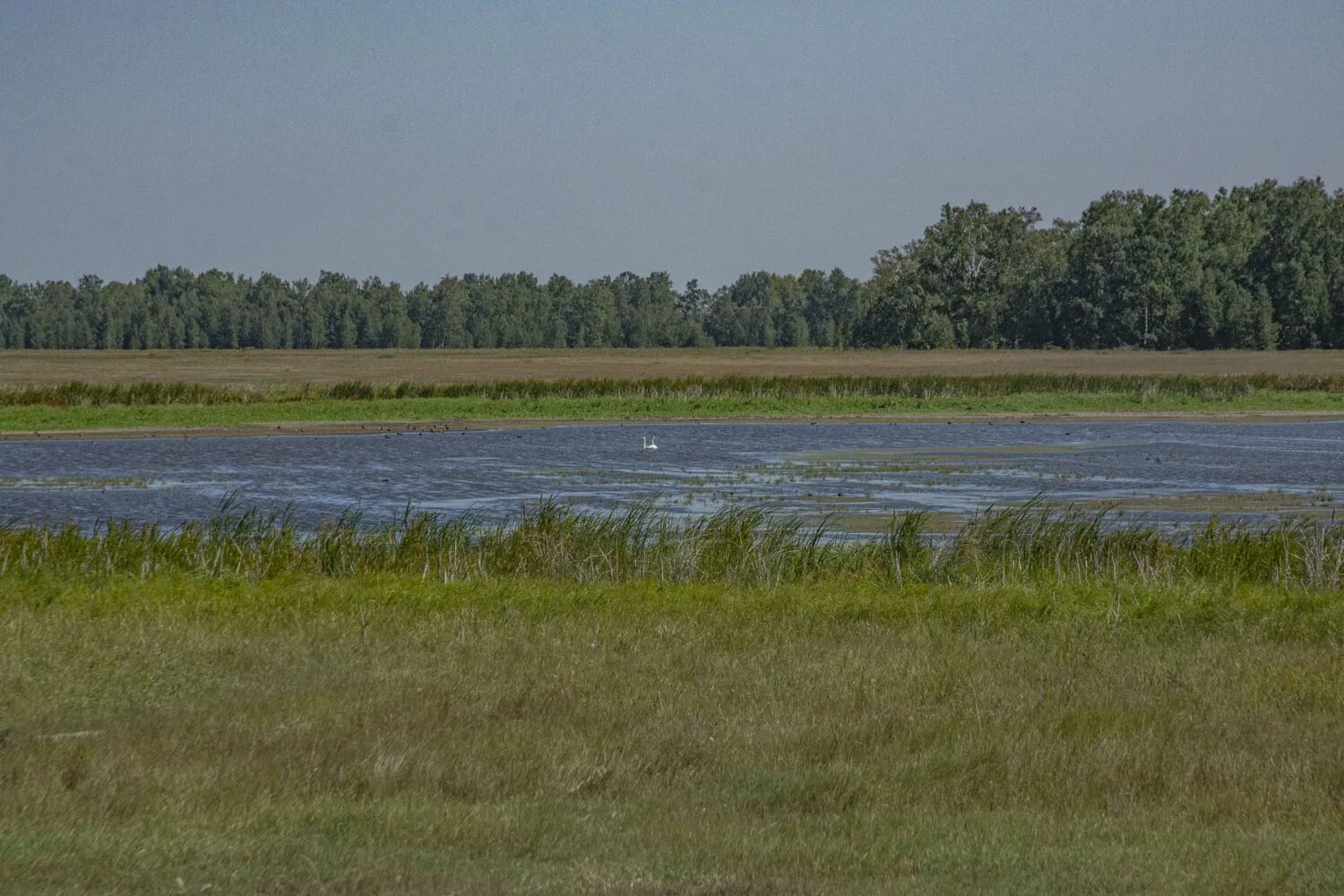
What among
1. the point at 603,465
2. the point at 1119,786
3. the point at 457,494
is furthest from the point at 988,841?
the point at 603,465

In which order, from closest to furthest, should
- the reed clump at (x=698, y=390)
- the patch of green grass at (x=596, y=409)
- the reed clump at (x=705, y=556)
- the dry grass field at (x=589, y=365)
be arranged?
the reed clump at (x=705, y=556)
the patch of green grass at (x=596, y=409)
the reed clump at (x=698, y=390)
the dry grass field at (x=589, y=365)

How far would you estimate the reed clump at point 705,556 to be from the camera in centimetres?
2148

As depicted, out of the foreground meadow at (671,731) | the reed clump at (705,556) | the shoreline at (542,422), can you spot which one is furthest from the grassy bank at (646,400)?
the foreground meadow at (671,731)

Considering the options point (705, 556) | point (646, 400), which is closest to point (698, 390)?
point (646, 400)

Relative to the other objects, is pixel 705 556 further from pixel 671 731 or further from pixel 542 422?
pixel 542 422

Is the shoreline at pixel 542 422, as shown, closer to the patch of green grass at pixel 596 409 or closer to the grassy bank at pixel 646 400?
the patch of green grass at pixel 596 409

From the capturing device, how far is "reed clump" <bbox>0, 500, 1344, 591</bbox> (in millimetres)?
21484

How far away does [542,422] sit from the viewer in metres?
65.1

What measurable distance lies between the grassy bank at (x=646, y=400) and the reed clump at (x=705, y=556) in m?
38.0

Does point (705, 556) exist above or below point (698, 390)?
below

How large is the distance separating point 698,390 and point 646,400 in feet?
16.2

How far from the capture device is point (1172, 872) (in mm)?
8734

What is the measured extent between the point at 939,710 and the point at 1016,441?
142 feet

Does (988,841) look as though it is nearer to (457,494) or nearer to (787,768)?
(787,768)
